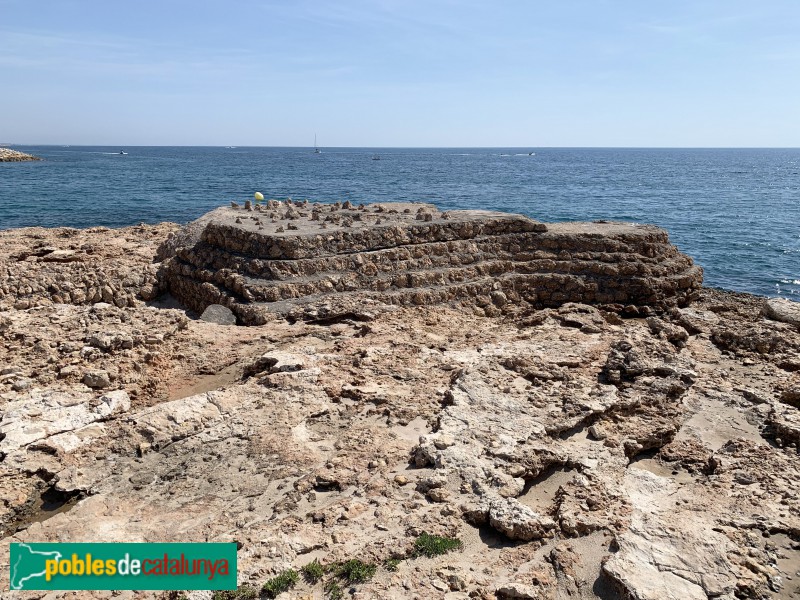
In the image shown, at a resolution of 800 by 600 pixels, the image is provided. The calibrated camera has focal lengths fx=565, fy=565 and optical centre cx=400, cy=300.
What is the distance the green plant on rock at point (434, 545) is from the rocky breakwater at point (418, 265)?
29.5ft

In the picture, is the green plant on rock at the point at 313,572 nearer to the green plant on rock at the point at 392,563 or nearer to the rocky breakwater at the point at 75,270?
the green plant on rock at the point at 392,563

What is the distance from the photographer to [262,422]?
907 cm

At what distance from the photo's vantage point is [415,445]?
8523mm

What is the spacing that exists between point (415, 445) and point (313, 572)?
2847 mm

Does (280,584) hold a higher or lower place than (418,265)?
lower

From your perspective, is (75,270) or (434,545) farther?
(75,270)

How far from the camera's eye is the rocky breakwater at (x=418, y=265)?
1596cm

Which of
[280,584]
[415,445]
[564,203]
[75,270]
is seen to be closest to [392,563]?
[280,584]

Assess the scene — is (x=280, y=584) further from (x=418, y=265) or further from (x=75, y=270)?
(x=75, y=270)

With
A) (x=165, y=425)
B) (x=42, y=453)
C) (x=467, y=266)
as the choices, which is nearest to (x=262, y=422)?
(x=165, y=425)

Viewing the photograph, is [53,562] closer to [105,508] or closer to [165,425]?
[105,508]

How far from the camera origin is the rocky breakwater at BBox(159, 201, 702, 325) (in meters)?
16.0

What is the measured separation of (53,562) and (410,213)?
15696 mm

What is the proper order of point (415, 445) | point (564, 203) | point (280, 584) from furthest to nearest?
point (564, 203) → point (415, 445) → point (280, 584)
